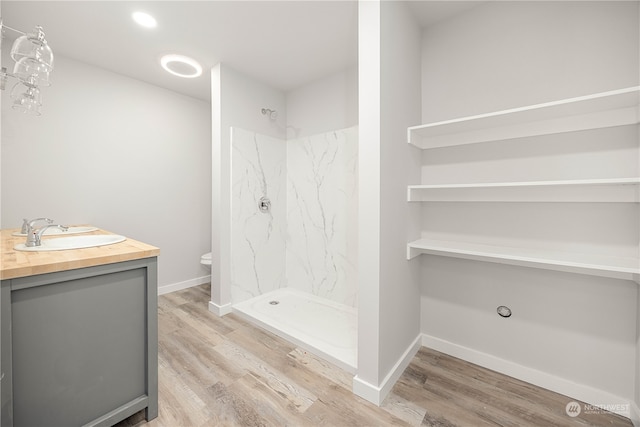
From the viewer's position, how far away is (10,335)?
100cm

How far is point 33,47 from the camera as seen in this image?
145 centimetres

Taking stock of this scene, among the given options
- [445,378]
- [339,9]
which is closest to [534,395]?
[445,378]

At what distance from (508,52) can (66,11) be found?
305cm

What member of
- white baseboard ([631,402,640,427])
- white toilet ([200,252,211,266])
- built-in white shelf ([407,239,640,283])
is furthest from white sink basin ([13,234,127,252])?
white baseboard ([631,402,640,427])

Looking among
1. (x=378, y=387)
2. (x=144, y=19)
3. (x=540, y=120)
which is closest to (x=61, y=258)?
(x=378, y=387)

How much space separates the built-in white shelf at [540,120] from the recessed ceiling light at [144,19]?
2066 mm

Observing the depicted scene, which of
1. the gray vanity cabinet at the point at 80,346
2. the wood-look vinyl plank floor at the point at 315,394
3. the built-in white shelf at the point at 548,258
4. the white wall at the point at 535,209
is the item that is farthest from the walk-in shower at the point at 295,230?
the gray vanity cabinet at the point at 80,346

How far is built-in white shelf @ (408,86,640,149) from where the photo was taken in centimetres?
130

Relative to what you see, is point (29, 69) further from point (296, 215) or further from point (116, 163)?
point (296, 215)

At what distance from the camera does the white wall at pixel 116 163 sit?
229 centimetres

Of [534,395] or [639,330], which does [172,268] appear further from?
[639,330]

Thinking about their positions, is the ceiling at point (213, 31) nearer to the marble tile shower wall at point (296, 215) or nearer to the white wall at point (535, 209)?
the white wall at point (535, 209)

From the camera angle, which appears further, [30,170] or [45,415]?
[30,170]

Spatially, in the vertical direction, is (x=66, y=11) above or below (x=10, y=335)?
above
